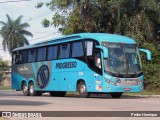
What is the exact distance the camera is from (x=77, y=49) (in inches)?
938

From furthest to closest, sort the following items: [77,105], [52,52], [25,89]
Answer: [25,89] → [52,52] → [77,105]

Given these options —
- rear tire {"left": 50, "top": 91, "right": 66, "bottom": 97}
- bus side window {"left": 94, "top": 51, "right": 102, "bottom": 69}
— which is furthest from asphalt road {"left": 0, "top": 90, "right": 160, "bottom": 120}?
rear tire {"left": 50, "top": 91, "right": 66, "bottom": 97}

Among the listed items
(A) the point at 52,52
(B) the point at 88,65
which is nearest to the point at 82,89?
(B) the point at 88,65

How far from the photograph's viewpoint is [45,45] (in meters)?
27.3

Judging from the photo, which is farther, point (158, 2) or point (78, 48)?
point (158, 2)

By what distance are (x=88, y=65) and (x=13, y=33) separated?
5852 centimetres

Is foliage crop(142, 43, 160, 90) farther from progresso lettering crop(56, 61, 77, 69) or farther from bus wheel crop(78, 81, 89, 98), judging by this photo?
bus wheel crop(78, 81, 89, 98)

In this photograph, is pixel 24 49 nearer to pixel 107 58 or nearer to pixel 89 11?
pixel 89 11

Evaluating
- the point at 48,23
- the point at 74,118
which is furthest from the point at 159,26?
the point at 74,118

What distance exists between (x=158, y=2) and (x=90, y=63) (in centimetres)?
1095

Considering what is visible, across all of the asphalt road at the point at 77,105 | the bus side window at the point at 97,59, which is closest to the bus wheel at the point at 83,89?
the bus side window at the point at 97,59

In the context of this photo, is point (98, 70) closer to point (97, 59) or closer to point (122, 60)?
point (97, 59)

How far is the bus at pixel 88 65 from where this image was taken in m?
22.0

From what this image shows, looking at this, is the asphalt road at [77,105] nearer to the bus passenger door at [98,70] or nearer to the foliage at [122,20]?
the bus passenger door at [98,70]
